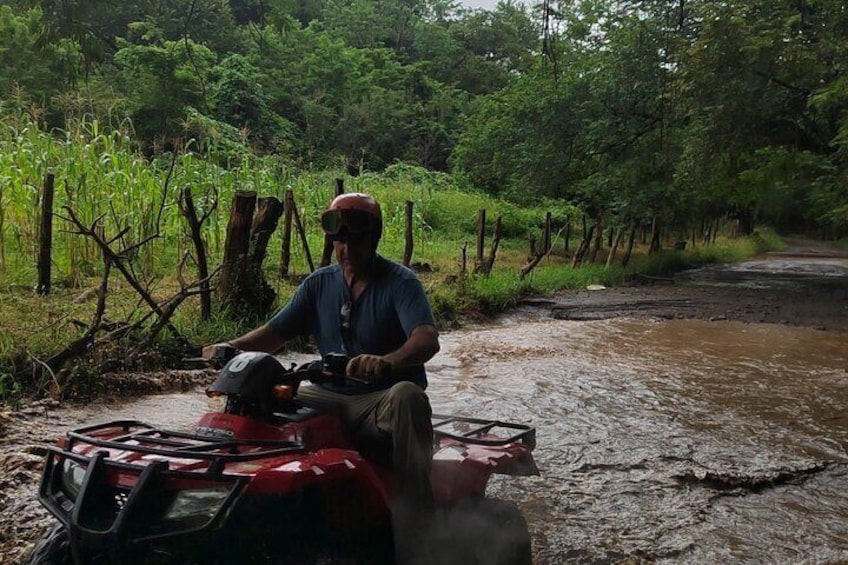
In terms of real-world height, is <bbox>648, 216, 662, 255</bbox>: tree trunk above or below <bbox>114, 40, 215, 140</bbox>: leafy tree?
below

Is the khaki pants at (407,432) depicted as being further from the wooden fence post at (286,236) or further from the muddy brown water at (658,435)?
the wooden fence post at (286,236)

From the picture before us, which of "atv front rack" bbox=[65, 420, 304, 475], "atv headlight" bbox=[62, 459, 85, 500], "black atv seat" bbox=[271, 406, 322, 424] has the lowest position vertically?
"atv headlight" bbox=[62, 459, 85, 500]

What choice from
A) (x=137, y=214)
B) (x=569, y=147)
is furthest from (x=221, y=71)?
(x=137, y=214)

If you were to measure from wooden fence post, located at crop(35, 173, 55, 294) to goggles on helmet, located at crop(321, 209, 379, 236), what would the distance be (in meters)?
5.02

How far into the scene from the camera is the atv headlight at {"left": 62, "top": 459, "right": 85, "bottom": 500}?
2607 mm

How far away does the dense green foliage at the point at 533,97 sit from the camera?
6457 mm

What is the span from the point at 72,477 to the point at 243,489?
0.69m

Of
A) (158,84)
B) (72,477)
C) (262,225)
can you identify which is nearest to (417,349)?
(72,477)

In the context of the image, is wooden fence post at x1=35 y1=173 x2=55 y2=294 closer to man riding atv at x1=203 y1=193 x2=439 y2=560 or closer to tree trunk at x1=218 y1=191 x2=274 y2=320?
tree trunk at x1=218 y1=191 x2=274 y2=320

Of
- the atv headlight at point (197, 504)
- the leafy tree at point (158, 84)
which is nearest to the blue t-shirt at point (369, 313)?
the atv headlight at point (197, 504)

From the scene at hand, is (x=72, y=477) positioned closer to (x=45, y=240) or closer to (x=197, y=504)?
(x=197, y=504)

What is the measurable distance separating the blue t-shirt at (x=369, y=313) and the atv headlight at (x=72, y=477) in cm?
109

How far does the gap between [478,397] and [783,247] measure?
36.4m

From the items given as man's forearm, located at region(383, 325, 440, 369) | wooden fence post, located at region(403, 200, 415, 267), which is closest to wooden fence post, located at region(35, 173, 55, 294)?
wooden fence post, located at region(403, 200, 415, 267)
